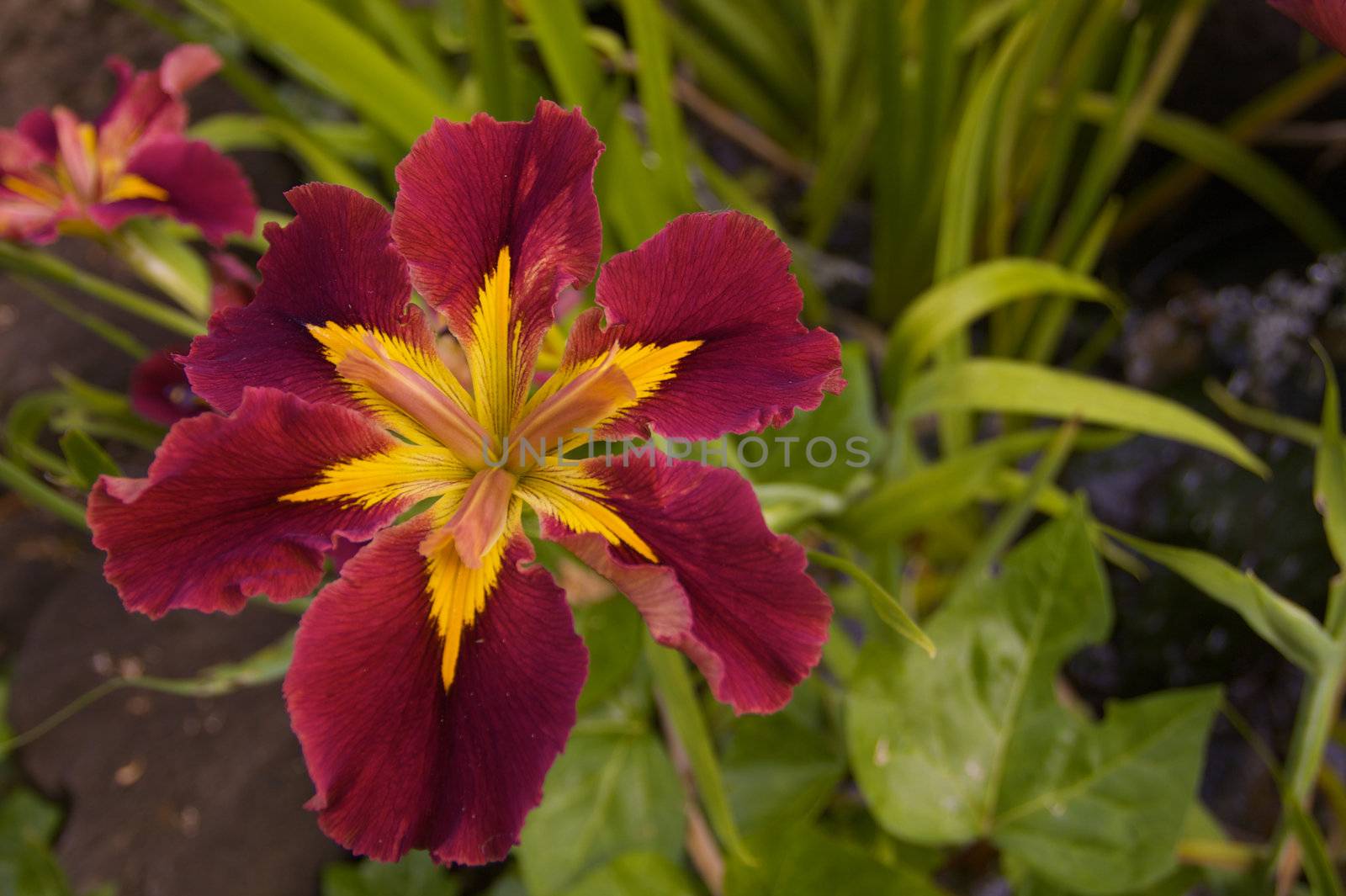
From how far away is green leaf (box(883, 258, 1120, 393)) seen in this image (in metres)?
0.87

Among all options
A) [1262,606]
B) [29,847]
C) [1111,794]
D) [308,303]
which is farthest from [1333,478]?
[29,847]

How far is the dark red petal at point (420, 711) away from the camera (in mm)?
447

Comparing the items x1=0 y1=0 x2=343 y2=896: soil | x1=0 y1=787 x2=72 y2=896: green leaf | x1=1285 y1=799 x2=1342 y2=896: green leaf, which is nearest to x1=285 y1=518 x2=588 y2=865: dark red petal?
x1=1285 y1=799 x2=1342 y2=896: green leaf

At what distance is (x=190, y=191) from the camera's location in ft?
2.49

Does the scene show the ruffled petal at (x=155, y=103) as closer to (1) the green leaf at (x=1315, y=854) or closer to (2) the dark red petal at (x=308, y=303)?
(2) the dark red petal at (x=308, y=303)

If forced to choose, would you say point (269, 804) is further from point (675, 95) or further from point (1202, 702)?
point (675, 95)

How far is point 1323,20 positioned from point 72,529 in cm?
179

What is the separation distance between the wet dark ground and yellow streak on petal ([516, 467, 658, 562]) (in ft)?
2.77

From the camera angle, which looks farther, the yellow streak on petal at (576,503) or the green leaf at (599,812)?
the green leaf at (599,812)

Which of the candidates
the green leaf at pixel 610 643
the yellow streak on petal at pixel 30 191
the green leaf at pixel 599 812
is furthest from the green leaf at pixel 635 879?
the yellow streak on petal at pixel 30 191

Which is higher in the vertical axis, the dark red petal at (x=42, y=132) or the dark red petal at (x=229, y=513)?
the dark red petal at (x=229, y=513)

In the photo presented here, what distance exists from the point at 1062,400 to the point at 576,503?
504 millimetres

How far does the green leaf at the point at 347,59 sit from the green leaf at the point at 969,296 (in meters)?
0.54

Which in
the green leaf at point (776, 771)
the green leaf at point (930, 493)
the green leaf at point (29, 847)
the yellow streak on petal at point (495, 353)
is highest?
the yellow streak on petal at point (495, 353)
